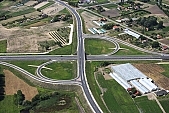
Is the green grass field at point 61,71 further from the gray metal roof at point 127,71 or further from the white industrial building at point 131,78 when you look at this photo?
the gray metal roof at point 127,71

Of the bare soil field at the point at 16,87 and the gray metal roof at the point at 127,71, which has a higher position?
the gray metal roof at the point at 127,71

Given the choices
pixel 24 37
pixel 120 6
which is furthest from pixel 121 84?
pixel 120 6

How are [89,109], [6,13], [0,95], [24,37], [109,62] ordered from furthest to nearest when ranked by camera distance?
1. [6,13]
2. [24,37]
3. [109,62]
4. [0,95]
5. [89,109]

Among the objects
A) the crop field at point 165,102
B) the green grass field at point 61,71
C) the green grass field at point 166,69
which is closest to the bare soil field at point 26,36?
the green grass field at point 61,71

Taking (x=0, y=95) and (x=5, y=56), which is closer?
(x=0, y=95)

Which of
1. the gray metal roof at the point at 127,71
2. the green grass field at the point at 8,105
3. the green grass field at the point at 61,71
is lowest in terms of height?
the green grass field at the point at 8,105

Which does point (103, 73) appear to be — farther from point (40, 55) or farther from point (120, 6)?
point (120, 6)

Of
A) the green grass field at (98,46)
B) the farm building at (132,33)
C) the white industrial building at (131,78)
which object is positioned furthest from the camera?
the farm building at (132,33)
